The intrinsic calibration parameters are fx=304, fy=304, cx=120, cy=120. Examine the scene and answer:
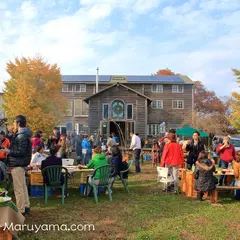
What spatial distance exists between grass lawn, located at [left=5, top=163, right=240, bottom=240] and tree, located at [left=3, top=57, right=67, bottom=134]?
644 inches

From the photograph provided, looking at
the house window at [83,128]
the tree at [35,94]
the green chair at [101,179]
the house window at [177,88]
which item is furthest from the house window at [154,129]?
the green chair at [101,179]

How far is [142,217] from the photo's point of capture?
20.3 ft

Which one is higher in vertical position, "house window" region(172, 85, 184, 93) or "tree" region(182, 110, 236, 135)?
"house window" region(172, 85, 184, 93)

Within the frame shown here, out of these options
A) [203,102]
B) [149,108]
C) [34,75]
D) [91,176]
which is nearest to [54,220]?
[91,176]

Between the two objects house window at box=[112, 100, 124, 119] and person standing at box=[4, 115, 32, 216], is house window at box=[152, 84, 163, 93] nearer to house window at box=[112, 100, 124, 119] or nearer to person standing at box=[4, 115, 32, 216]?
house window at box=[112, 100, 124, 119]

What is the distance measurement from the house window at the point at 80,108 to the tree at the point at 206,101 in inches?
815

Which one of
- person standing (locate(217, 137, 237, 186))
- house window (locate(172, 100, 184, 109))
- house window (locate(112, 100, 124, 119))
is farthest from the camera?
house window (locate(172, 100, 184, 109))

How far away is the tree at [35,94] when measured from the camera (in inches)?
933

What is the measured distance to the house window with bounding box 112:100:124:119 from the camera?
1182 inches

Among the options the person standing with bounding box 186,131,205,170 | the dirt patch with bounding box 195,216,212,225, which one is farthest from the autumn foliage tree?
the dirt patch with bounding box 195,216,212,225

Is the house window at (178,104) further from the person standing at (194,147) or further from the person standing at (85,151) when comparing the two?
the person standing at (194,147)

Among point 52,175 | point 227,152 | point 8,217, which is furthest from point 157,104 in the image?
point 8,217

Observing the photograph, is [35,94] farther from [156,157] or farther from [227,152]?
[227,152]

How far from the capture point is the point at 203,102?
50.7m
